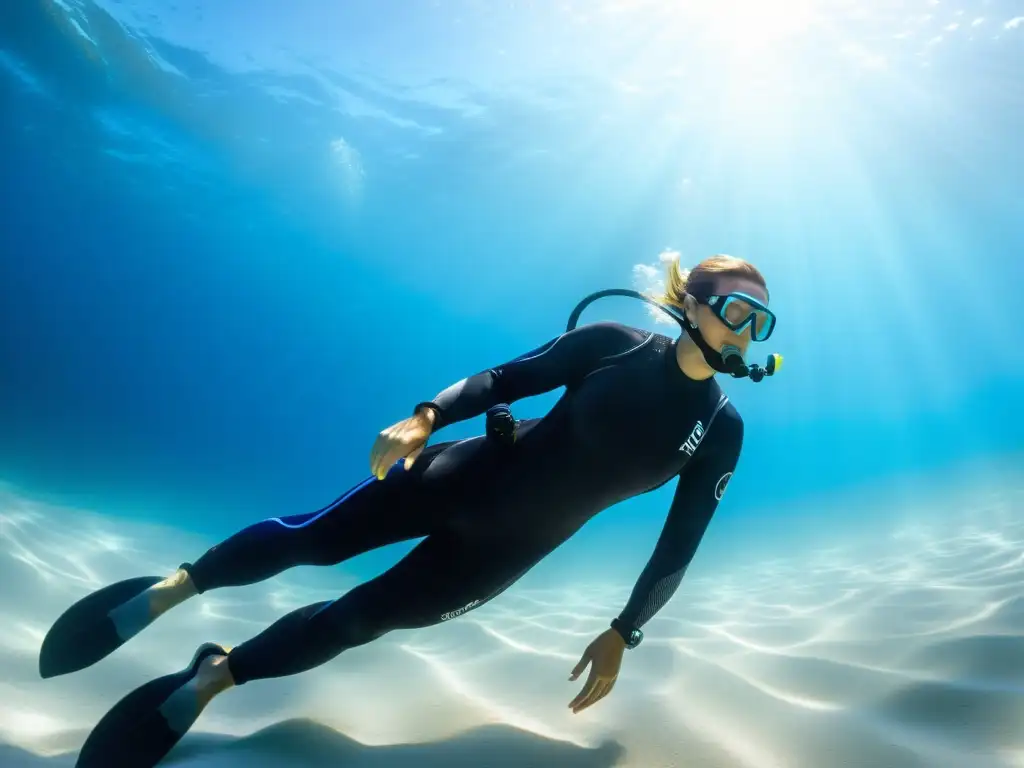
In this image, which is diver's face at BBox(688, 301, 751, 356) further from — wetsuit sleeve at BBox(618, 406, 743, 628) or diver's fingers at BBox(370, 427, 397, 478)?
diver's fingers at BBox(370, 427, 397, 478)

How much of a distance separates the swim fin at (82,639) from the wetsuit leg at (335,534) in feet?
1.15

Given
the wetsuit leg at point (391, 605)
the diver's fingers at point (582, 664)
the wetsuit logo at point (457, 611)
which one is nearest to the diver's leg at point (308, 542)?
the wetsuit leg at point (391, 605)

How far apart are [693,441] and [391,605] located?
1.41 m

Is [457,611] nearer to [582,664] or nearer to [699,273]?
[582,664]

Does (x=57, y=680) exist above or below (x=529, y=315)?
below

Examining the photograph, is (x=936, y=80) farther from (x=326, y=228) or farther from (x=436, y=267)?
(x=326, y=228)

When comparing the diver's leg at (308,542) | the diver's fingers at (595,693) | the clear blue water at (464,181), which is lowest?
the diver's fingers at (595,693)

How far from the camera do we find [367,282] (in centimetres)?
3522

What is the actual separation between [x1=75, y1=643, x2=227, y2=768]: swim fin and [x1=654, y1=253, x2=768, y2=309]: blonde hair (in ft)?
8.14

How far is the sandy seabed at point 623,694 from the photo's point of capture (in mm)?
1786

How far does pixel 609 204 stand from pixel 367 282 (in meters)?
18.3

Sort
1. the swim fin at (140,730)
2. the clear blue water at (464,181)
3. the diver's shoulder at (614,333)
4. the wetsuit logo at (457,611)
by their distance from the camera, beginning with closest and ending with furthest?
the swim fin at (140,730), the wetsuit logo at (457,611), the diver's shoulder at (614,333), the clear blue water at (464,181)

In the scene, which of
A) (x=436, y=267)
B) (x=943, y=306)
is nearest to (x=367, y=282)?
(x=436, y=267)

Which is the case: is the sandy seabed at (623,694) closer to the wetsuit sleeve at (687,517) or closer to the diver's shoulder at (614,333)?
the wetsuit sleeve at (687,517)
